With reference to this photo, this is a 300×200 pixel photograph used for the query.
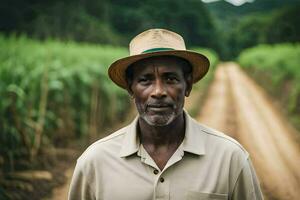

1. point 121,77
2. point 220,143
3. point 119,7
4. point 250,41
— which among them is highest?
point 119,7

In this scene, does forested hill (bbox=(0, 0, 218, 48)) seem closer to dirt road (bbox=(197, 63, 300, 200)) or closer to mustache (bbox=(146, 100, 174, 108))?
dirt road (bbox=(197, 63, 300, 200))

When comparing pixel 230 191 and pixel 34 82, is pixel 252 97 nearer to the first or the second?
pixel 34 82

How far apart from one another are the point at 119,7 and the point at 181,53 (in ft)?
21.5

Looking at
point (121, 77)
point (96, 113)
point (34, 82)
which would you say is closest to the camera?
point (121, 77)

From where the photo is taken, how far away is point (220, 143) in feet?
5.17

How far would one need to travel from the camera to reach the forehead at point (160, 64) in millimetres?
1611

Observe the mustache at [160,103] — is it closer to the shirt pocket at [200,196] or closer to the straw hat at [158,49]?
the straw hat at [158,49]

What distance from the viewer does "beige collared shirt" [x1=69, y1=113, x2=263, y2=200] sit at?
59.0 inches

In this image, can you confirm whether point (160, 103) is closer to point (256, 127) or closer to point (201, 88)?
point (256, 127)

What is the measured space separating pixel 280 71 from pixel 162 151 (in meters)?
7.42

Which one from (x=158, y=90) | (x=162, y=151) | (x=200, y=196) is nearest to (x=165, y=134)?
(x=162, y=151)

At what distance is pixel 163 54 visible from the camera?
5.24 feet

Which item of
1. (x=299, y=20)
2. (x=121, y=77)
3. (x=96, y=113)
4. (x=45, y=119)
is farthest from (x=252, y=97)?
(x=121, y=77)

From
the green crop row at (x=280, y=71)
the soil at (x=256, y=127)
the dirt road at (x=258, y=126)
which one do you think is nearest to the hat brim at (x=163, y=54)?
the soil at (x=256, y=127)
